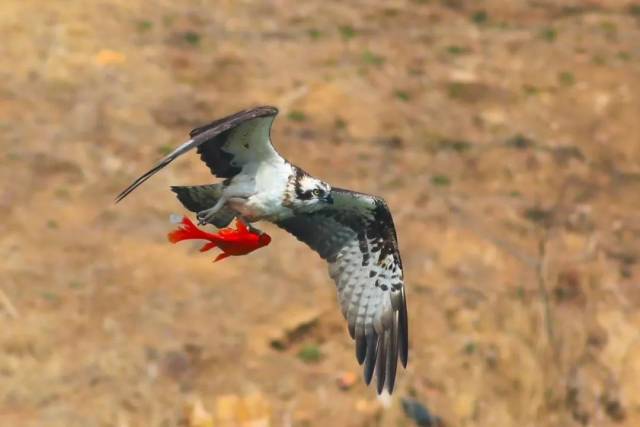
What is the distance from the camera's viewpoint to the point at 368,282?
34.8ft

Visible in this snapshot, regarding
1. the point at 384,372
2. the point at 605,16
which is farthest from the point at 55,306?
the point at 605,16

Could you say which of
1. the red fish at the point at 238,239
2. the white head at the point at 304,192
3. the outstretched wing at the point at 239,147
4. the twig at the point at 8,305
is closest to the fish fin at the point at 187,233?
the red fish at the point at 238,239

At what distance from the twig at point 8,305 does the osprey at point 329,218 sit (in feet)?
16.1

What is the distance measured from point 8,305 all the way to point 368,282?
548cm

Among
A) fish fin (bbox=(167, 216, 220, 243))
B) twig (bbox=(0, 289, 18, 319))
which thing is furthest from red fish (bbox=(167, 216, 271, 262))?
twig (bbox=(0, 289, 18, 319))

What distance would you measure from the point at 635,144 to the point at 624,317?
449 centimetres

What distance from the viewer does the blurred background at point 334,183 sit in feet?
46.8

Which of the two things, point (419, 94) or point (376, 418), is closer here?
point (376, 418)

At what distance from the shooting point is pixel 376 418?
47.2 feet

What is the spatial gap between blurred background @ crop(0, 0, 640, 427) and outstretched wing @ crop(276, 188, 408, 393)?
358 cm

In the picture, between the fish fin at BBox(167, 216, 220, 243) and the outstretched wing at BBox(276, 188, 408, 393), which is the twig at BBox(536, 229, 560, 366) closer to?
the outstretched wing at BBox(276, 188, 408, 393)

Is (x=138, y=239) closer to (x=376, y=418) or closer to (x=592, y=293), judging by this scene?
(x=376, y=418)

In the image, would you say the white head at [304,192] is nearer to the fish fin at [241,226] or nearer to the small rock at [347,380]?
the fish fin at [241,226]

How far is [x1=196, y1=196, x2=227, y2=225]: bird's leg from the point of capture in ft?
29.7
